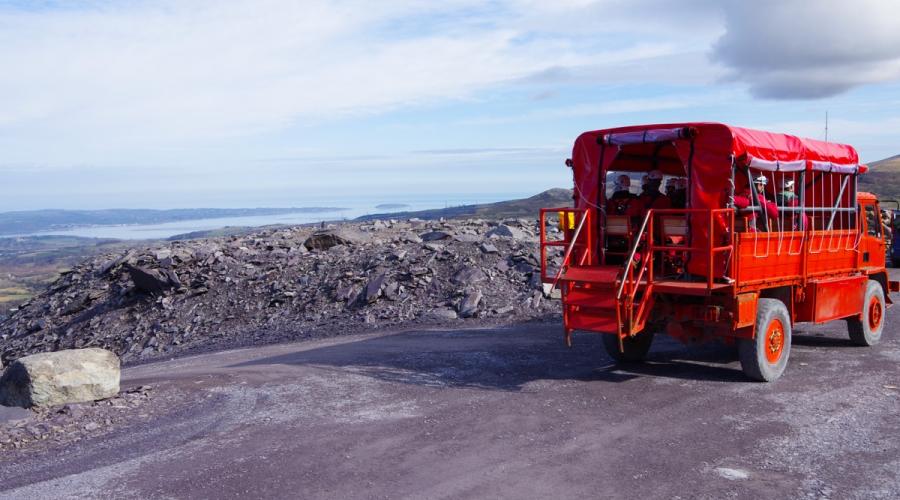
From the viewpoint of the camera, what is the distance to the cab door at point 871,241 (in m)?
12.7

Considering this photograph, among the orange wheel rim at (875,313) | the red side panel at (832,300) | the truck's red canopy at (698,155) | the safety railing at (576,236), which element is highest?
the truck's red canopy at (698,155)

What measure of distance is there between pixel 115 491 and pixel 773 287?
8332 millimetres

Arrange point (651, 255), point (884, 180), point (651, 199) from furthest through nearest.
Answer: point (884, 180), point (651, 199), point (651, 255)

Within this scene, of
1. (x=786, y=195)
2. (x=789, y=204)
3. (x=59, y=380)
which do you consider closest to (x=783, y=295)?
(x=789, y=204)

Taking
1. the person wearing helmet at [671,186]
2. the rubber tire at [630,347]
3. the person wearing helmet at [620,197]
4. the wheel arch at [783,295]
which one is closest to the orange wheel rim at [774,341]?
the wheel arch at [783,295]

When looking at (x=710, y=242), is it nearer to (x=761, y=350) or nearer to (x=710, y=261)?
(x=710, y=261)

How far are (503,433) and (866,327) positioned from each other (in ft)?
24.8

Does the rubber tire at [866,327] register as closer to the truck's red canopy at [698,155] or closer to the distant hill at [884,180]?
the truck's red canopy at [698,155]

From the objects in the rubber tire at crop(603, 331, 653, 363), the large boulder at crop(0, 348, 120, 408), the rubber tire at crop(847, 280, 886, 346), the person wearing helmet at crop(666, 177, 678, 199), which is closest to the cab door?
the rubber tire at crop(847, 280, 886, 346)

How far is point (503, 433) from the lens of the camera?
8.03 meters

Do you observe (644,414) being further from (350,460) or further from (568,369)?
(350,460)

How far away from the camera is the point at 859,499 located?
6.20m

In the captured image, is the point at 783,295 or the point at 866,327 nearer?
the point at 783,295

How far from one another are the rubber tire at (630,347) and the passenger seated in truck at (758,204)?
84.8 inches
